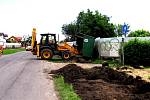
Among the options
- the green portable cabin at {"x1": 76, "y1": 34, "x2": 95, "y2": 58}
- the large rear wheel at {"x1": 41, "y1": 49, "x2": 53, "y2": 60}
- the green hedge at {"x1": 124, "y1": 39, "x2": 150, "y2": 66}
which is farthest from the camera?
the large rear wheel at {"x1": 41, "y1": 49, "x2": 53, "y2": 60}

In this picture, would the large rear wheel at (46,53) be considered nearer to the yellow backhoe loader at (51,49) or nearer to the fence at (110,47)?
the yellow backhoe loader at (51,49)

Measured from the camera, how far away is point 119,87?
15109mm

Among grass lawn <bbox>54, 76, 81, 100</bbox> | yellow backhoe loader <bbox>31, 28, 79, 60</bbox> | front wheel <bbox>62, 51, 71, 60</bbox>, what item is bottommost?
grass lawn <bbox>54, 76, 81, 100</bbox>

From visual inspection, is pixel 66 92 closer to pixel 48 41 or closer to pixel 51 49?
pixel 51 49

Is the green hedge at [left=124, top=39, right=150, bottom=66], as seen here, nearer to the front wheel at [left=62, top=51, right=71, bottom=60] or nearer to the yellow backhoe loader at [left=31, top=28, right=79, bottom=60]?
the front wheel at [left=62, top=51, right=71, bottom=60]

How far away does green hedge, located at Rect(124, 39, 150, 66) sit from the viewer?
3011 centimetres

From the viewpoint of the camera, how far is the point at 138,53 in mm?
30203

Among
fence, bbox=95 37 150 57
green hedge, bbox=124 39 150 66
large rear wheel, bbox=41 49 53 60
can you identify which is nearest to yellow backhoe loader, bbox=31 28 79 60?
large rear wheel, bbox=41 49 53 60

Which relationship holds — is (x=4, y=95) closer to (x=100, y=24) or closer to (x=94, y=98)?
(x=94, y=98)

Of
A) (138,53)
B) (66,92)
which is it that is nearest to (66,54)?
(138,53)

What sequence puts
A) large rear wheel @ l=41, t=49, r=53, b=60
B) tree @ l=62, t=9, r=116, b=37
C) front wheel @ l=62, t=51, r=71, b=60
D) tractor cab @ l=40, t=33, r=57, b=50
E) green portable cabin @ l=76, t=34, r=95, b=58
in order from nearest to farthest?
green portable cabin @ l=76, t=34, r=95, b=58 → front wheel @ l=62, t=51, r=71, b=60 → large rear wheel @ l=41, t=49, r=53, b=60 → tractor cab @ l=40, t=33, r=57, b=50 → tree @ l=62, t=9, r=116, b=37

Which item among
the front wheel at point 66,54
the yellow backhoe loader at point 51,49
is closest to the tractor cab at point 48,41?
the yellow backhoe loader at point 51,49

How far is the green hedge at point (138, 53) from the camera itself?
3011 cm

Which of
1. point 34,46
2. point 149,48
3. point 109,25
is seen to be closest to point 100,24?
point 109,25
